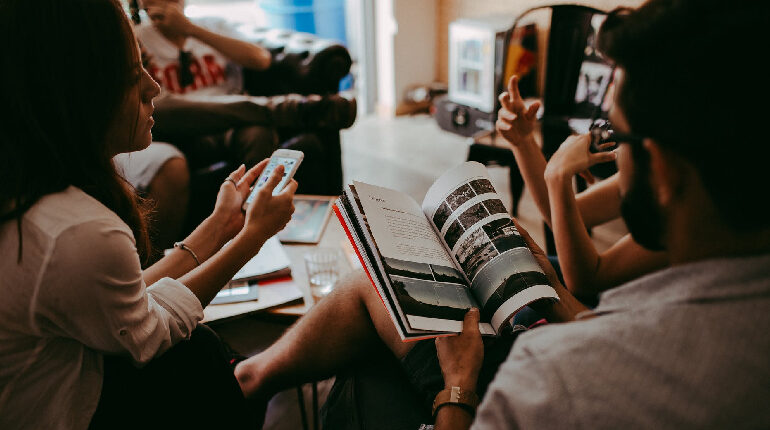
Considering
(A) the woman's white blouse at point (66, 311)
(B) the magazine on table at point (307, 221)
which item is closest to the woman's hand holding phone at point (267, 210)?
(A) the woman's white blouse at point (66, 311)

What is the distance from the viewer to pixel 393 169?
2916 millimetres

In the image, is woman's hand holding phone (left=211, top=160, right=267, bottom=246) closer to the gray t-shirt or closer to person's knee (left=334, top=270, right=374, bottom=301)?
person's knee (left=334, top=270, right=374, bottom=301)

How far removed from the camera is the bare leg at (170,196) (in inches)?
66.5

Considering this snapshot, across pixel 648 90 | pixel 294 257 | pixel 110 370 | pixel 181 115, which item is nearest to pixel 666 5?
pixel 648 90

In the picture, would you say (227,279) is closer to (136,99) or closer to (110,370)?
(110,370)

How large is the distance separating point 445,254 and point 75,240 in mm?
533

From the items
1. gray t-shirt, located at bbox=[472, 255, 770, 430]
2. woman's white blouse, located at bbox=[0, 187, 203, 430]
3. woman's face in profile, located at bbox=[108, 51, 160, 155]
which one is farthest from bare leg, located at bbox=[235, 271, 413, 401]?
gray t-shirt, located at bbox=[472, 255, 770, 430]

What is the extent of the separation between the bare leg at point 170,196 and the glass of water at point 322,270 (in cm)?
71

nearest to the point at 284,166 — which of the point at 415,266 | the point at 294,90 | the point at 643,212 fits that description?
the point at 415,266

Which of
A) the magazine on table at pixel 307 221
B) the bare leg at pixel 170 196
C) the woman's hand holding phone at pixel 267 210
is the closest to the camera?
the woman's hand holding phone at pixel 267 210

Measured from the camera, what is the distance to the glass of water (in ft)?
3.81

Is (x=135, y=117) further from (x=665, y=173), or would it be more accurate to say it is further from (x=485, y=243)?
(x=665, y=173)

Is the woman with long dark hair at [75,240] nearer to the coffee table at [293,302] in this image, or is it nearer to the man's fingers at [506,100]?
the coffee table at [293,302]

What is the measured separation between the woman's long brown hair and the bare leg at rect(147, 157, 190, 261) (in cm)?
106
